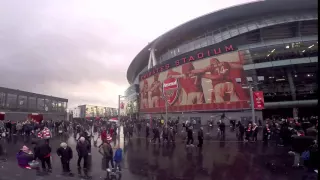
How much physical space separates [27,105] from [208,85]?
33.5m

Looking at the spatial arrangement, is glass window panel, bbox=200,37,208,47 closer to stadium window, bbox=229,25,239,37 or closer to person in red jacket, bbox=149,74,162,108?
stadium window, bbox=229,25,239,37

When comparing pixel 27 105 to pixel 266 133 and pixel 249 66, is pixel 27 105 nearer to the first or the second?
pixel 249 66

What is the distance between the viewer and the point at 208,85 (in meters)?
41.5

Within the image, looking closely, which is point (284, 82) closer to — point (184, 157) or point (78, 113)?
point (184, 157)

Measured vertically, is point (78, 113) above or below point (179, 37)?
below

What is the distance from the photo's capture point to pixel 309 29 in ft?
150

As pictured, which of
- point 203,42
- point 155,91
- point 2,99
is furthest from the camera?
point 203,42

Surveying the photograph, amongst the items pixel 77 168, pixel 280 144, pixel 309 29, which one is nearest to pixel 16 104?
pixel 77 168

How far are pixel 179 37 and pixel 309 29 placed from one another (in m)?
27.5

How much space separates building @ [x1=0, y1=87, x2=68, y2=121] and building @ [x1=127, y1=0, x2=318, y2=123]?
22690 mm

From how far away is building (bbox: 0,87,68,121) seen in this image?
39.0 m

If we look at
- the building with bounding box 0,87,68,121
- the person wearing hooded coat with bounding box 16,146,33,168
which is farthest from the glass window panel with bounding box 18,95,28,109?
the person wearing hooded coat with bounding box 16,146,33,168

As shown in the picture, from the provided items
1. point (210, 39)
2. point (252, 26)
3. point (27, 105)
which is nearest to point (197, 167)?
point (252, 26)

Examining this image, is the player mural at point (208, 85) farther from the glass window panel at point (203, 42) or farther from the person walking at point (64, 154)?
the person walking at point (64, 154)
